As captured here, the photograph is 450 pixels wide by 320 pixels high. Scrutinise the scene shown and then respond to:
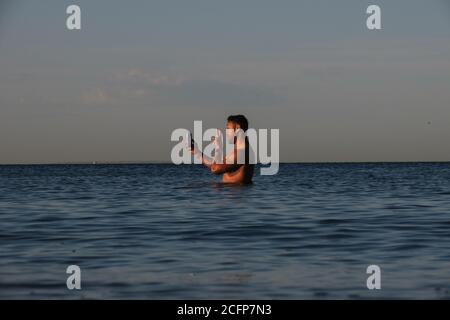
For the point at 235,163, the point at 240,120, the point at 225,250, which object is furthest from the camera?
the point at 235,163

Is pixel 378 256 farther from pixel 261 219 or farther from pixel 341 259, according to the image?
pixel 261 219

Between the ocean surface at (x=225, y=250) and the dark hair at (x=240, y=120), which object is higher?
the dark hair at (x=240, y=120)

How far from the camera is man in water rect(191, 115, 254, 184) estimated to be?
1747 centimetres

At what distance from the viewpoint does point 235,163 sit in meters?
18.2

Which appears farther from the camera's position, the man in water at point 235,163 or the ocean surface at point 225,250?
the man in water at point 235,163

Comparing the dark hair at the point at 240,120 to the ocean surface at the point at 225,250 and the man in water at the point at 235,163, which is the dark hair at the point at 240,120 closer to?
the man in water at the point at 235,163

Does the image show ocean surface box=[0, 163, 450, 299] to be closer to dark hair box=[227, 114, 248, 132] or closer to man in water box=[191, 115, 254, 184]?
man in water box=[191, 115, 254, 184]

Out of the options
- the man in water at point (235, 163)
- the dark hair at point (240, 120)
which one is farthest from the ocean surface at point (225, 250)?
the dark hair at point (240, 120)

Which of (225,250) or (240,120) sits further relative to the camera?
(240,120)

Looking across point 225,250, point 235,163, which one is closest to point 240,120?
point 235,163

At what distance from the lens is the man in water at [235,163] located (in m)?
17.5

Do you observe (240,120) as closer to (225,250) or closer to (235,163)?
(235,163)
